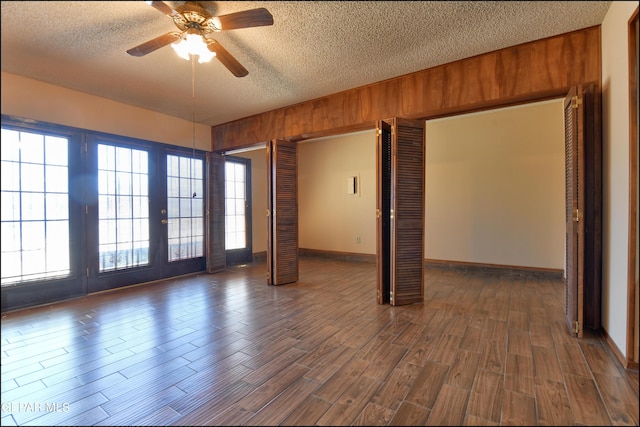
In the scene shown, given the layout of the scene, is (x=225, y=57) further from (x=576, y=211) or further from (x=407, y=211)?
(x=576, y=211)

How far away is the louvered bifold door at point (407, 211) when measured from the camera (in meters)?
3.29

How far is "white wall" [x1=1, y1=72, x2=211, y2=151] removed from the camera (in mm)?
3244

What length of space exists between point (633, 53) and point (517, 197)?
11.0 feet

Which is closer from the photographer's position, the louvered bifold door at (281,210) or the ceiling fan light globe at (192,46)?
the ceiling fan light globe at (192,46)

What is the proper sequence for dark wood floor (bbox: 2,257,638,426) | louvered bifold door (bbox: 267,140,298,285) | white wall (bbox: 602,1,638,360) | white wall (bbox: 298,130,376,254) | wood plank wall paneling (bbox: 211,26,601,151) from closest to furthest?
dark wood floor (bbox: 2,257,638,426)
white wall (bbox: 602,1,638,360)
wood plank wall paneling (bbox: 211,26,601,151)
louvered bifold door (bbox: 267,140,298,285)
white wall (bbox: 298,130,376,254)

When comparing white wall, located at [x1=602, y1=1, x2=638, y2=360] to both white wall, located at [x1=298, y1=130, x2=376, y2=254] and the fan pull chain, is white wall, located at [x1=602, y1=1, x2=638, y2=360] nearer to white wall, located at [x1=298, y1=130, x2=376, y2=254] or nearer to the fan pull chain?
the fan pull chain

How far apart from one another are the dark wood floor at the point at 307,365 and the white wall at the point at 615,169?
13.7 inches

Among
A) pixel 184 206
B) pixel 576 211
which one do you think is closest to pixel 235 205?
pixel 184 206

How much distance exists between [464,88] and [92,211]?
4678 mm

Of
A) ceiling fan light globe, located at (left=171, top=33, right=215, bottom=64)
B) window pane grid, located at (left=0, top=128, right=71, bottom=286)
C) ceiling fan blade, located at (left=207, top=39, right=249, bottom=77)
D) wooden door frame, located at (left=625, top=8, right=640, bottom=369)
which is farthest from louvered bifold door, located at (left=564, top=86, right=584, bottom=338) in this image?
window pane grid, located at (left=0, top=128, right=71, bottom=286)

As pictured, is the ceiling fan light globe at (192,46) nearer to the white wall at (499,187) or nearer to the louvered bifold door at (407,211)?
the louvered bifold door at (407,211)

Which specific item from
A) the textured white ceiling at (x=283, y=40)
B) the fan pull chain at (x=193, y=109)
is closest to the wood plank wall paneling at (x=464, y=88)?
the textured white ceiling at (x=283, y=40)

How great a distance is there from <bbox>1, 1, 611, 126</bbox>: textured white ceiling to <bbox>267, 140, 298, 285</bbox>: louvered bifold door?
901mm

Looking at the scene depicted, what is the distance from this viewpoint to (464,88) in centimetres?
296
